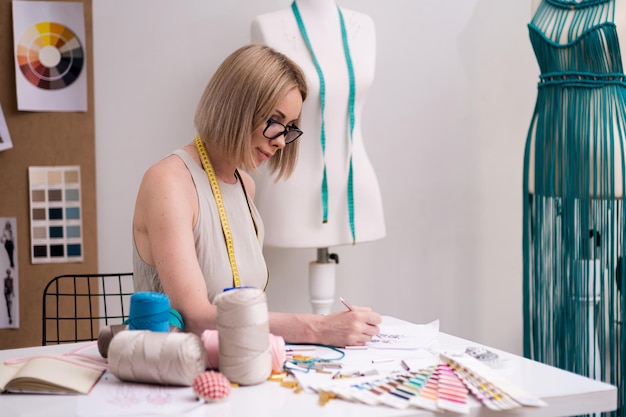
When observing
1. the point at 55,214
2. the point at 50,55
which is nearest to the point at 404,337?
the point at 55,214

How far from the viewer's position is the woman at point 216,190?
185 centimetres

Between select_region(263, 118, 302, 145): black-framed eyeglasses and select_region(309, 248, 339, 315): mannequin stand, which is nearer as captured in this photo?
select_region(263, 118, 302, 145): black-framed eyeglasses

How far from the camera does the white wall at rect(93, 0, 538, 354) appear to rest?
128 inches

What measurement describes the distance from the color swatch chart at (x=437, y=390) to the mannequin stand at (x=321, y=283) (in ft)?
5.27

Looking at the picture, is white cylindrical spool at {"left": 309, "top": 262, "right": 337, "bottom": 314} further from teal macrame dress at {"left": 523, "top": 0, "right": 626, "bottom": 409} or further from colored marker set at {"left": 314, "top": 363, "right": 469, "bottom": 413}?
colored marker set at {"left": 314, "top": 363, "right": 469, "bottom": 413}

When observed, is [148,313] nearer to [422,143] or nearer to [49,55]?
[49,55]

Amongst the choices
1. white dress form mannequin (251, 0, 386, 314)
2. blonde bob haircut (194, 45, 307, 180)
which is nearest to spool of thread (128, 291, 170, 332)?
blonde bob haircut (194, 45, 307, 180)

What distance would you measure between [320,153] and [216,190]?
89cm

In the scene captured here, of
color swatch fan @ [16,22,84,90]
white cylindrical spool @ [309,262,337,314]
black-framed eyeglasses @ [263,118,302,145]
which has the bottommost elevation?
white cylindrical spool @ [309,262,337,314]

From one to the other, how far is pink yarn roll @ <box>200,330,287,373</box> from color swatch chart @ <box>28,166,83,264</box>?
1829 millimetres

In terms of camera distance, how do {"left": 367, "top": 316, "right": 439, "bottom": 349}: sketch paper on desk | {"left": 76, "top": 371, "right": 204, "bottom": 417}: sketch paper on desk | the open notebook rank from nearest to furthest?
1. {"left": 76, "top": 371, "right": 204, "bottom": 417}: sketch paper on desk
2. the open notebook
3. {"left": 367, "top": 316, "right": 439, "bottom": 349}: sketch paper on desk

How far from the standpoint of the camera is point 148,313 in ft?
4.89

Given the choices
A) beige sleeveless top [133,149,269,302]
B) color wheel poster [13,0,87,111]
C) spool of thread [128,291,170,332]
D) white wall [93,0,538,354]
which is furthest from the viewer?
white wall [93,0,538,354]

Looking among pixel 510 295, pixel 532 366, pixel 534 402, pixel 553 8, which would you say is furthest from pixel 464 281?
pixel 534 402
